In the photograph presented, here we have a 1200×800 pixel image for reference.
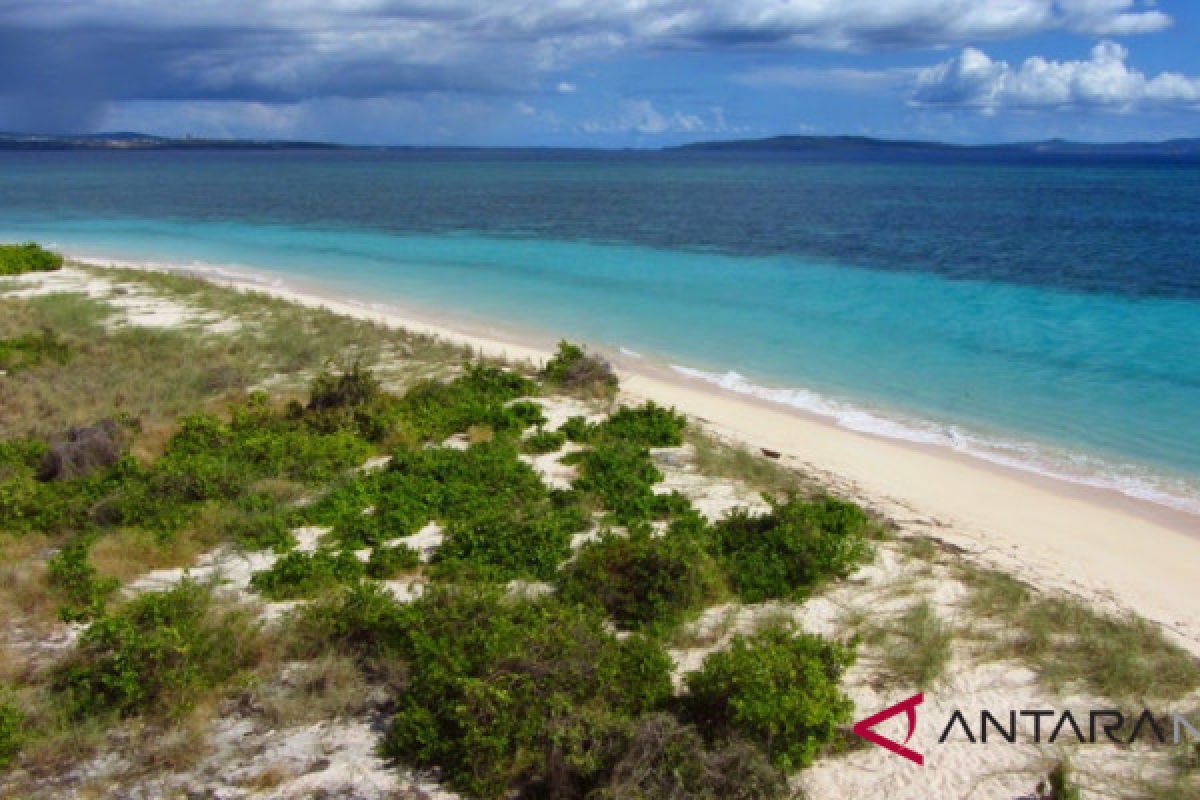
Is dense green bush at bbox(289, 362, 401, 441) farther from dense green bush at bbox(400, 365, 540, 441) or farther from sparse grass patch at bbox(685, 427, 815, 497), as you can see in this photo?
sparse grass patch at bbox(685, 427, 815, 497)

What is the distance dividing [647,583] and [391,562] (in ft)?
8.31

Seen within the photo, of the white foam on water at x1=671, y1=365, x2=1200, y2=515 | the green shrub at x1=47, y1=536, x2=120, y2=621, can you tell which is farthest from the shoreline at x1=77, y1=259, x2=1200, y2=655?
the green shrub at x1=47, y1=536, x2=120, y2=621

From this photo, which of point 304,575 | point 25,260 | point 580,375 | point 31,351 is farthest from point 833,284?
point 25,260

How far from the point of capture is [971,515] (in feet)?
37.3

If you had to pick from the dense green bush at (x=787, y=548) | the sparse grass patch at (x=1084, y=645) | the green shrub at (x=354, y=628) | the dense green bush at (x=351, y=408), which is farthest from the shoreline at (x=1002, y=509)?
the green shrub at (x=354, y=628)

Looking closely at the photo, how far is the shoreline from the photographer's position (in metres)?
9.56

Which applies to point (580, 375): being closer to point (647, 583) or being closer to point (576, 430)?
point (576, 430)

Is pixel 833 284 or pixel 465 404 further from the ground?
pixel 833 284

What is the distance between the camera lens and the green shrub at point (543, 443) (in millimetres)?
12055

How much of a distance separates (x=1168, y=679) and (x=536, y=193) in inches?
2803

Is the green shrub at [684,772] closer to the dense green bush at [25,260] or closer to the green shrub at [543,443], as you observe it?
the green shrub at [543,443]

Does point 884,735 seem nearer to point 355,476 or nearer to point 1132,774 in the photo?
point 1132,774

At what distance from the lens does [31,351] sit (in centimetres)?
1630

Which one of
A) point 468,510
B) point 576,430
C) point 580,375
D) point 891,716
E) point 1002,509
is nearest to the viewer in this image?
point 891,716
